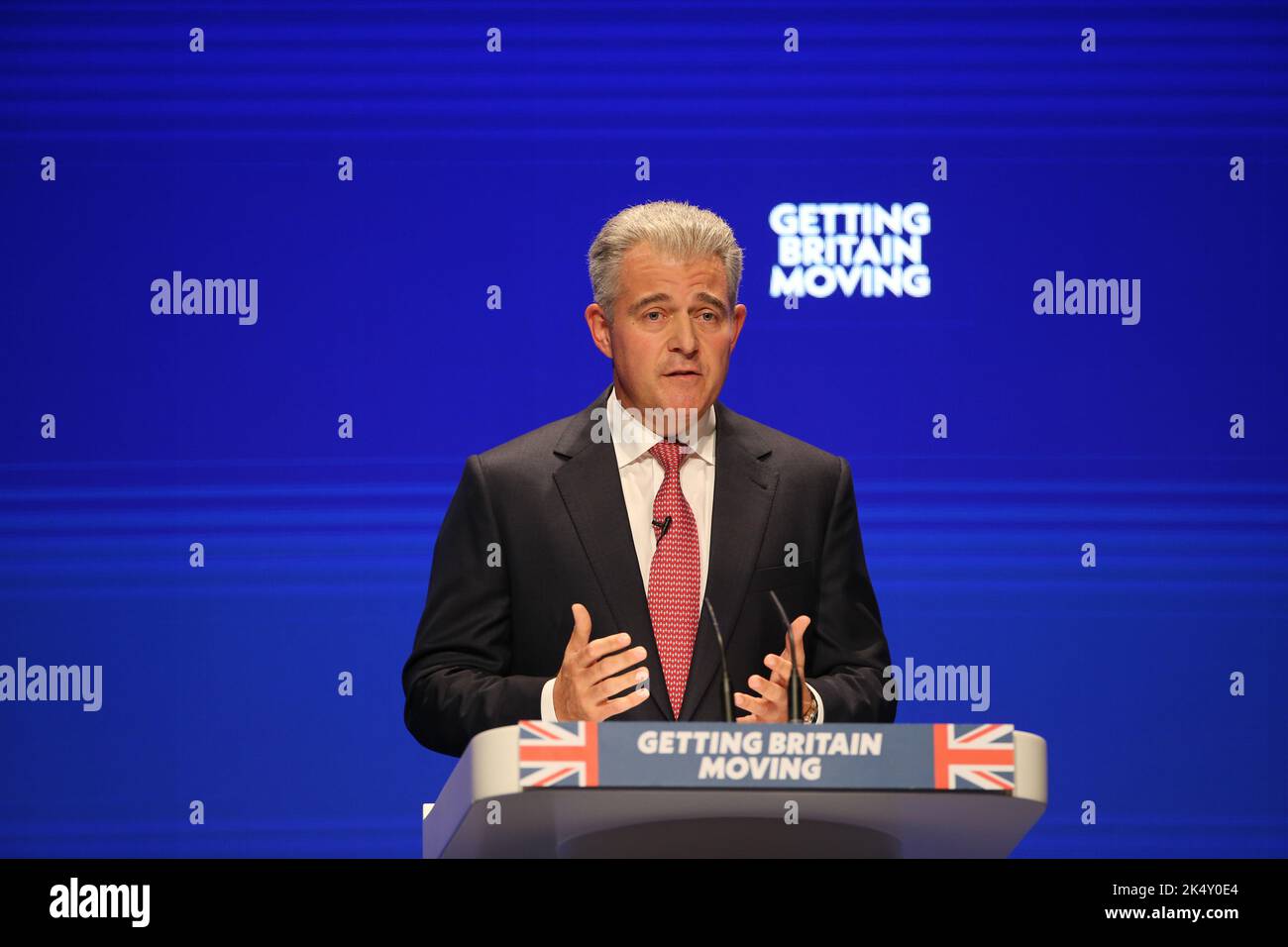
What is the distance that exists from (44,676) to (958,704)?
2375mm

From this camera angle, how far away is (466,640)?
11.7 feet

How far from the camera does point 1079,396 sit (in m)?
5.24

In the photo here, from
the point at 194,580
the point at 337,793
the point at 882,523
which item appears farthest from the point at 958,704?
the point at 194,580

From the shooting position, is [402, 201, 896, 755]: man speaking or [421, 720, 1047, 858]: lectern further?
[402, 201, 896, 755]: man speaking

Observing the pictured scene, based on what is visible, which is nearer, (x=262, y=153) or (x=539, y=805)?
(x=539, y=805)

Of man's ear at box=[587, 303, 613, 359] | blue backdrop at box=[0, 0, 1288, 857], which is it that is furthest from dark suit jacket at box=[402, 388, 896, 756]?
blue backdrop at box=[0, 0, 1288, 857]

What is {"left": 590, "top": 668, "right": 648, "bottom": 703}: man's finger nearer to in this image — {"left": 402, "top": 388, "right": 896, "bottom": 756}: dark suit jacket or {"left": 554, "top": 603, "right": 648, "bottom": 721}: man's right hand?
{"left": 554, "top": 603, "right": 648, "bottom": 721}: man's right hand

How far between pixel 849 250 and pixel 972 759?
112 inches

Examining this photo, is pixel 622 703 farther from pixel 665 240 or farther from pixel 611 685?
pixel 665 240

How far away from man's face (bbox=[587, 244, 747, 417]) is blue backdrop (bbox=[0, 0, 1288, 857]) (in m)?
1.38

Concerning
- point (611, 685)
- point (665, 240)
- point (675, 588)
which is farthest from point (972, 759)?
point (665, 240)

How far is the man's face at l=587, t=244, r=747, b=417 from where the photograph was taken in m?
3.78

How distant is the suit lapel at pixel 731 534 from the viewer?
3443 millimetres
